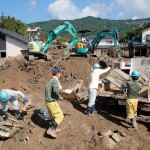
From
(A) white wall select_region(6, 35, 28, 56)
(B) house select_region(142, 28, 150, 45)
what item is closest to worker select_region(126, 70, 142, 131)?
(A) white wall select_region(6, 35, 28, 56)

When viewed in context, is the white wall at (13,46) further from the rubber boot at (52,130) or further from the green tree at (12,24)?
the rubber boot at (52,130)

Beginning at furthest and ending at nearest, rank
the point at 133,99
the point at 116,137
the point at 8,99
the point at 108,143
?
the point at 8,99
the point at 133,99
the point at 116,137
the point at 108,143

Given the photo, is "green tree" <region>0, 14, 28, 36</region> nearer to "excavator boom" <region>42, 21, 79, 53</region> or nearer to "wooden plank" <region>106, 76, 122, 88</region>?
"excavator boom" <region>42, 21, 79, 53</region>

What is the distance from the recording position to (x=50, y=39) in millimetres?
22125

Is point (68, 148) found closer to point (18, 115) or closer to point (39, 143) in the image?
point (39, 143)

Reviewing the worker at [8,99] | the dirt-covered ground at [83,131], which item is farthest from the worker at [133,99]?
the worker at [8,99]

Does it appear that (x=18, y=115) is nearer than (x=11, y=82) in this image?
Yes

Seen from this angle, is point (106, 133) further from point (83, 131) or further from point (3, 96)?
point (3, 96)

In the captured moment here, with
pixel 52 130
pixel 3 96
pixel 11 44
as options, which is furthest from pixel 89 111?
pixel 11 44

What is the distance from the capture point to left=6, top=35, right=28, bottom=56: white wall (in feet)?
124

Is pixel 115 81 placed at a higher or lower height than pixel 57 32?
lower

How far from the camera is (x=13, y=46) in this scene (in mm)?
38219

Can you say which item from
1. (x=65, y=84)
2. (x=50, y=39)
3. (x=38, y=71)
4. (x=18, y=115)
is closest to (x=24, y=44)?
(x=50, y=39)

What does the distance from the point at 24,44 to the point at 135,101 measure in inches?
1243
